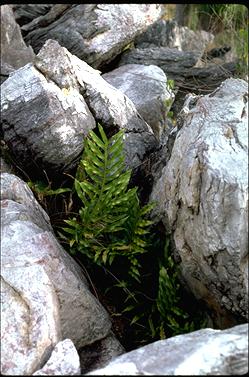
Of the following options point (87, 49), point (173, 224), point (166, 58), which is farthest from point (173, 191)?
point (166, 58)

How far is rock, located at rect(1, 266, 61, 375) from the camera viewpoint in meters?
4.08

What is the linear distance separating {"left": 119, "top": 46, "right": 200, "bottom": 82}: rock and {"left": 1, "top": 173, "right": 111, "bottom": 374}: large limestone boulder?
445 centimetres

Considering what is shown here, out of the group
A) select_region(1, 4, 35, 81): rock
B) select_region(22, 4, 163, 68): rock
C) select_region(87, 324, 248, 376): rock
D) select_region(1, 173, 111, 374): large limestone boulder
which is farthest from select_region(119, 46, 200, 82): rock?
select_region(87, 324, 248, 376): rock

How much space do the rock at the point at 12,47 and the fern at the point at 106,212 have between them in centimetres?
308

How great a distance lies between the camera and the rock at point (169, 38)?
11.0 metres

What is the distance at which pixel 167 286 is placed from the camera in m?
5.23

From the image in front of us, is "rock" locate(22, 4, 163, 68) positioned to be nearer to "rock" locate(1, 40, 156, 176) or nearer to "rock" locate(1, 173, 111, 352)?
"rock" locate(1, 40, 156, 176)

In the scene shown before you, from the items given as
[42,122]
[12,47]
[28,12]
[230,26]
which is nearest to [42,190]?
[42,122]

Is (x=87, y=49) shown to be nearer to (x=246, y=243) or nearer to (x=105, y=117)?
(x=105, y=117)

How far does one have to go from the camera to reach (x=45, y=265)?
15.0 feet

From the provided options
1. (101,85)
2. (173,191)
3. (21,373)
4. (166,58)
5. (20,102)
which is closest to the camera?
(21,373)

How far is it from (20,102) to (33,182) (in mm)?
739

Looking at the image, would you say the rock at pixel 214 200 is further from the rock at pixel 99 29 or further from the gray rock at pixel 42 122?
the rock at pixel 99 29

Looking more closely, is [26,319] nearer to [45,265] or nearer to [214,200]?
[45,265]
